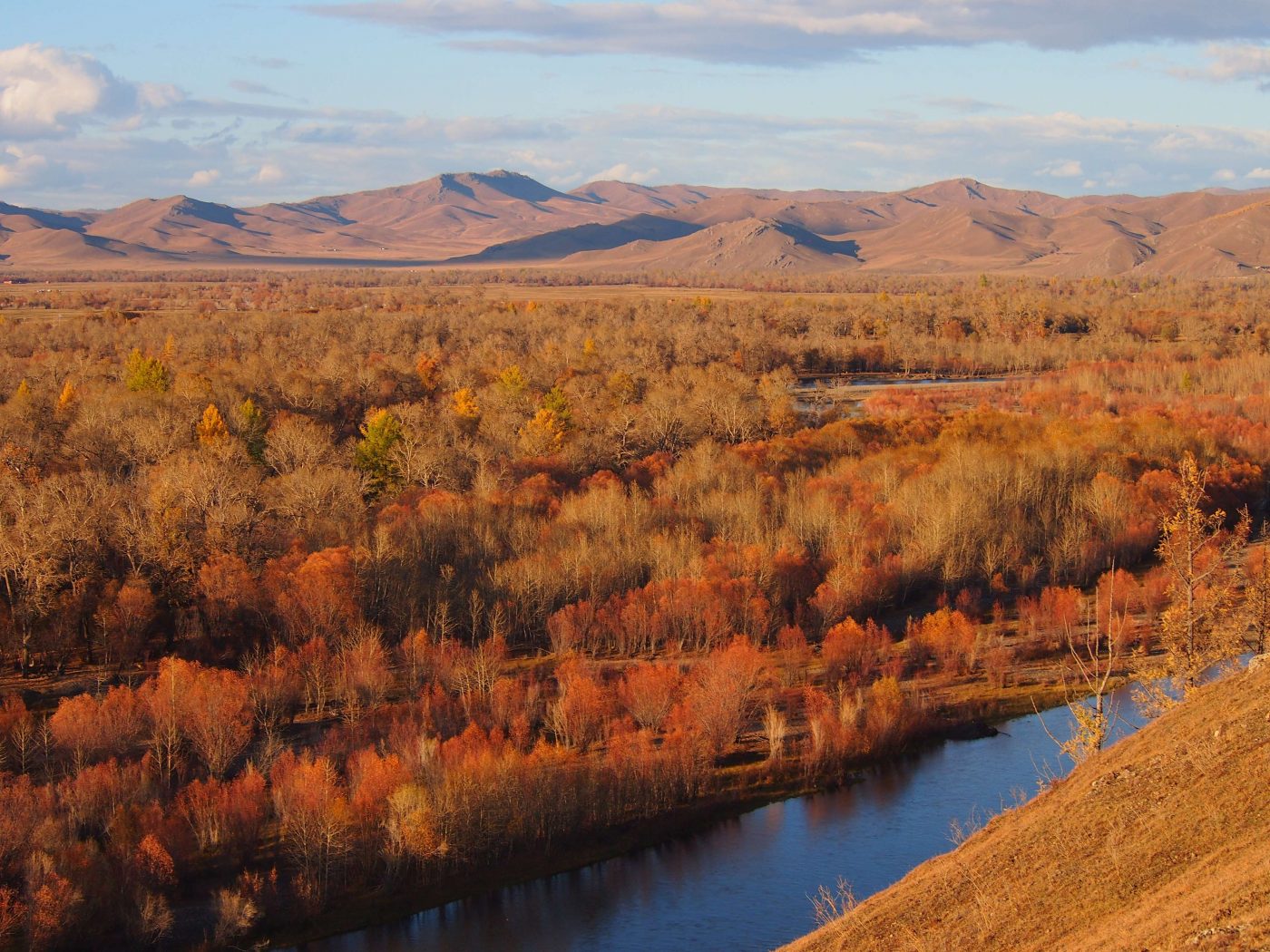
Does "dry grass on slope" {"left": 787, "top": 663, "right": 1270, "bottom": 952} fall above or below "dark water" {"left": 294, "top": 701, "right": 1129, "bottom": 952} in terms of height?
above

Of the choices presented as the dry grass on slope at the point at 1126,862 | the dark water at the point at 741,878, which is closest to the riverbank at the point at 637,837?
the dark water at the point at 741,878

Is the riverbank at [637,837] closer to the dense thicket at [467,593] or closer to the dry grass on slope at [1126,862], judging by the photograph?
the dense thicket at [467,593]

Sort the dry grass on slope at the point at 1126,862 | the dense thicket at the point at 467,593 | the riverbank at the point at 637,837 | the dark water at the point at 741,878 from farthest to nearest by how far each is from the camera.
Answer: the dense thicket at the point at 467,593 < the riverbank at the point at 637,837 < the dark water at the point at 741,878 < the dry grass on slope at the point at 1126,862

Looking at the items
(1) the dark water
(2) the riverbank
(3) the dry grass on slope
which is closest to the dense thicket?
(2) the riverbank

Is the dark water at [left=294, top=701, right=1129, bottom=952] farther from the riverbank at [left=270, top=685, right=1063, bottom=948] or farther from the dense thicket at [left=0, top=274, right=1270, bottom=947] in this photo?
the dense thicket at [left=0, top=274, right=1270, bottom=947]

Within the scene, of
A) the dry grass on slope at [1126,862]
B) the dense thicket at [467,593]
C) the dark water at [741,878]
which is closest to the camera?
the dry grass on slope at [1126,862]

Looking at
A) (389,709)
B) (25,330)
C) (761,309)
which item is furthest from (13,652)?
(761,309)

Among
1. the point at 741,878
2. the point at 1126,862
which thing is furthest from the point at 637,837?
the point at 1126,862

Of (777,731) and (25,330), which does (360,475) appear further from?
(25,330)
